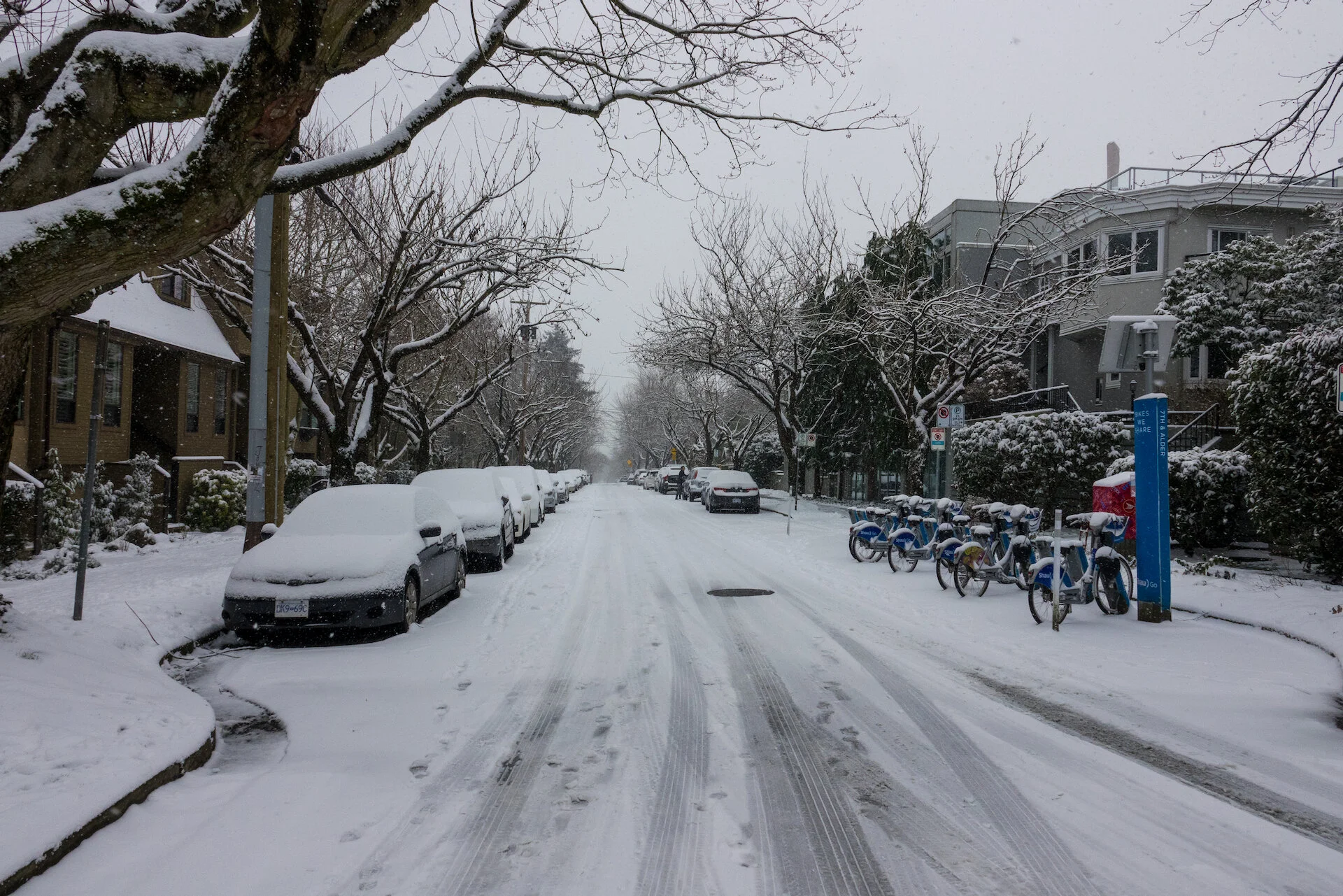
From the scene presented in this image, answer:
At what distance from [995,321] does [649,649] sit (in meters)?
14.8

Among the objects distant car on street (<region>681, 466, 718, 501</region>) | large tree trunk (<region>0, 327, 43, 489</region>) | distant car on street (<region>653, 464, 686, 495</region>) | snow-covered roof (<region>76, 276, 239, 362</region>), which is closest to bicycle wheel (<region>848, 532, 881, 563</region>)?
large tree trunk (<region>0, 327, 43, 489</region>)

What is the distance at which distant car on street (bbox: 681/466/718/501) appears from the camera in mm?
37438

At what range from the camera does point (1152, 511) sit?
9.20 meters

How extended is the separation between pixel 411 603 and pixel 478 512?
506cm

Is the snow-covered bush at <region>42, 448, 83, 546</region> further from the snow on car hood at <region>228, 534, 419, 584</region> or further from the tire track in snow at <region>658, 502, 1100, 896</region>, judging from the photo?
the tire track in snow at <region>658, 502, 1100, 896</region>

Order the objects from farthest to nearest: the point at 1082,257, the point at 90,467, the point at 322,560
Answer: the point at 1082,257, the point at 322,560, the point at 90,467

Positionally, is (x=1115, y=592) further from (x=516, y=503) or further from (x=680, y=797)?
(x=516, y=503)

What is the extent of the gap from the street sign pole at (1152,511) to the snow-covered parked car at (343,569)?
7639 millimetres

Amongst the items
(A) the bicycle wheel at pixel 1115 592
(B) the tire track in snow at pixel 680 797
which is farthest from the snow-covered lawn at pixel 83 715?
(A) the bicycle wheel at pixel 1115 592

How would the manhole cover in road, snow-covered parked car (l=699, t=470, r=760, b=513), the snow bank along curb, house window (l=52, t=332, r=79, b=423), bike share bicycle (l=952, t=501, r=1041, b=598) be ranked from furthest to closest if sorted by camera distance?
snow-covered parked car (l=699, t=470, r=760, b=513)
house window (l=52, t=332, r=79, b=423)
the manhole cover in road
bike share bicycle (l=952, t=501, r=1041, b=598)
the snow bank along curb

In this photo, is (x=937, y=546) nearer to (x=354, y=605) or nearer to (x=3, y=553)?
(x=354, y=605)

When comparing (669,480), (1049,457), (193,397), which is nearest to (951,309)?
(1049,457)

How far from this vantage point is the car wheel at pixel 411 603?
8602mm

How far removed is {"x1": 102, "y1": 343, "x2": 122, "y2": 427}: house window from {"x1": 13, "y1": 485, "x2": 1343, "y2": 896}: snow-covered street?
1600 cm
